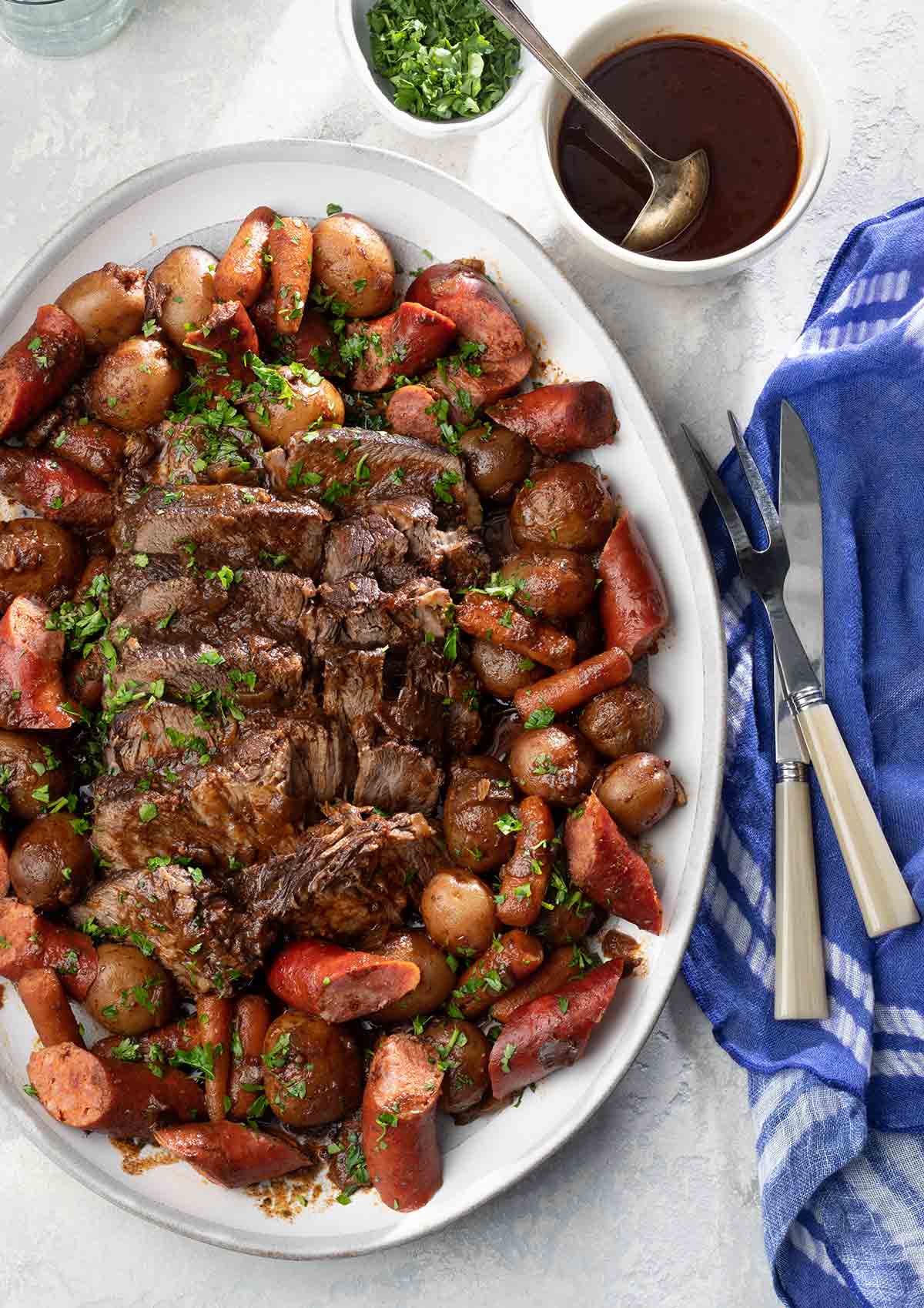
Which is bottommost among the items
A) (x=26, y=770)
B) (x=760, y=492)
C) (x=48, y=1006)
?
(x=760, y=492)

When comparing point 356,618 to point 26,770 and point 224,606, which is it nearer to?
point 224,606

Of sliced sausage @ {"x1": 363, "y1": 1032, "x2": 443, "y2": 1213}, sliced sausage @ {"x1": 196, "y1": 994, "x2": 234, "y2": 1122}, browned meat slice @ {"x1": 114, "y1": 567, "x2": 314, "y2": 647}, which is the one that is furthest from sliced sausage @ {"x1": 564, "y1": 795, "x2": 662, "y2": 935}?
sliced sausage @ {"x1": 196, "y1": 994, "x2": 234, "y2": 1122}

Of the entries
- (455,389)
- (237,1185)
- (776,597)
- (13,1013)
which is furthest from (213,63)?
(237,1185)

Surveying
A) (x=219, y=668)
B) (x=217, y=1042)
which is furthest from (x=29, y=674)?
(x=217, y=1042)

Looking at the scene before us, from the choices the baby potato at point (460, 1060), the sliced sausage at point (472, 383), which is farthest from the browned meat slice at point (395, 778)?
the sliced sausage at point (472, 383)

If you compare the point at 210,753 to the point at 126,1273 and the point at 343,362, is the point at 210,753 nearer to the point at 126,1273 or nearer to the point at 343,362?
the point at 343,362
